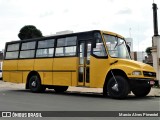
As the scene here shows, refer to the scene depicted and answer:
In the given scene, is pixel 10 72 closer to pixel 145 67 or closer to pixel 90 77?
pixel 90 77

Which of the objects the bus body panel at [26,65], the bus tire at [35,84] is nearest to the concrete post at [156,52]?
the bus tire at [35,84]

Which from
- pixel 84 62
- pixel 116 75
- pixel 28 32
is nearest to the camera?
pixel 116 75

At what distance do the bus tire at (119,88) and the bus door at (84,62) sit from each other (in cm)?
139

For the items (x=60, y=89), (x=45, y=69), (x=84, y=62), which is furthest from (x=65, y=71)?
(x=60, y=89)

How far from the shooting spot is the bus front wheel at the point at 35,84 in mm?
18462

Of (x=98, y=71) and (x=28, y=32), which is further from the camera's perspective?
(x=28, y=32)

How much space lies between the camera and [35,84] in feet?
61.2

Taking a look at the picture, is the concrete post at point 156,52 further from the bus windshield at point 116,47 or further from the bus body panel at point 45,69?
the bus body panel at point 45,69

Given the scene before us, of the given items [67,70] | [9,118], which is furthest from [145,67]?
[9,118]

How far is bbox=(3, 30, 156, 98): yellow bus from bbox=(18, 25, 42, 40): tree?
46.3m

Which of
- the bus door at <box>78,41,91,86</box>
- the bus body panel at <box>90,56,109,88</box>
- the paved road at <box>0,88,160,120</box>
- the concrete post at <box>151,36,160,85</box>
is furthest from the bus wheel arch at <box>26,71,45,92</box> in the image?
the concrete post at <box>151,36,160,85</box>

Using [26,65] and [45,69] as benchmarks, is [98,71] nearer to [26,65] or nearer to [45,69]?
[45,69]

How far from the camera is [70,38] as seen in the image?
1684cm

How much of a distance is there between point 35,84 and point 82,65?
4027 mm
